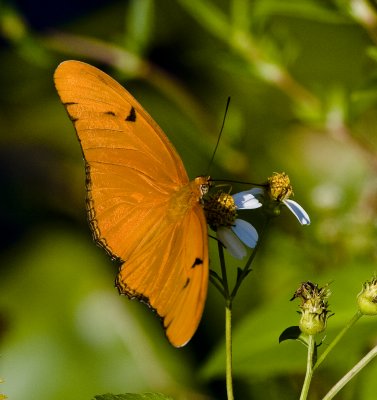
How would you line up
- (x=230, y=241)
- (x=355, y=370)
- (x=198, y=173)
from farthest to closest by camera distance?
(x=198, y=173) → (x=230, y=241) → (x=355, y=370)

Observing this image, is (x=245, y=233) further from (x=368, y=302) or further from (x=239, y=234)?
(x=368, y=302)

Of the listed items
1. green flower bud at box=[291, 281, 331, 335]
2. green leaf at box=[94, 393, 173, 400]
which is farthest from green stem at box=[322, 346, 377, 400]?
green leaf at box=[94, 393, 173, 400]

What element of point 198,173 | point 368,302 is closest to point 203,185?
point 368,302

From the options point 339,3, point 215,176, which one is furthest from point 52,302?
point 339,3

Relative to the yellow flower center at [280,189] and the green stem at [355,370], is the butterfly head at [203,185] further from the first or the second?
the green stem at [355,370]

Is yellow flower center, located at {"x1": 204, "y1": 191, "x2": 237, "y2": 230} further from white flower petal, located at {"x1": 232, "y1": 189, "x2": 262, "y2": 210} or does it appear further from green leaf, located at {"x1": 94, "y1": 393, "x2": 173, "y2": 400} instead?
green leaf, located at {"x1": 94, "y1": 393, "x2": 173, "y2": 400}

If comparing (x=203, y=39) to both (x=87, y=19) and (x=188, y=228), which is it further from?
(x=188, y=228)

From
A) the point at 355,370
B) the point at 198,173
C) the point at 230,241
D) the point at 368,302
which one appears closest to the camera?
the point at 355,370
